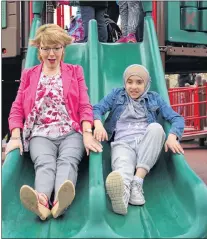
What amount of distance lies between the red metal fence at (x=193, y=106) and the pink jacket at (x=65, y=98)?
458cm

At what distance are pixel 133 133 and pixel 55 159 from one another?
510mm

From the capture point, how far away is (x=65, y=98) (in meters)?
2.54

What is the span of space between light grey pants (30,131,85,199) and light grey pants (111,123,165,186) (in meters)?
0.21

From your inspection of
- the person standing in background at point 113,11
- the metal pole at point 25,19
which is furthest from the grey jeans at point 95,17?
the person standing in background at point 113,11

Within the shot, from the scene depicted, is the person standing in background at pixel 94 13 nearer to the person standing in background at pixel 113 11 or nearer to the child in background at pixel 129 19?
the child in background at pixel 129 19

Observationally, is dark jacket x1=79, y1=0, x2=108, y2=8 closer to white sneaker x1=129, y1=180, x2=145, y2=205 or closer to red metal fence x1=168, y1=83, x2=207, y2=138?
white sneaker x1=129, y1=180, x2=145, y2=205

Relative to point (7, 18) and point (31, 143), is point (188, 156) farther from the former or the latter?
point (31, 143)

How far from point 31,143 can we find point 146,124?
0.71 m

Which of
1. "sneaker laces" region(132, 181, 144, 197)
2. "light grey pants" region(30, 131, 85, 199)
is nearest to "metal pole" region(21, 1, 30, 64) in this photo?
"light grey pants" region(30, 131, 85, 199)

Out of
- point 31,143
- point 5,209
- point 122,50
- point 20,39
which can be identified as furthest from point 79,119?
point 20,39

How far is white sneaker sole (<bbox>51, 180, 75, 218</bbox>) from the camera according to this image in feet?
6.53

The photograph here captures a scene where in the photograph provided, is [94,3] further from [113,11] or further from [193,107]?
[193,107]

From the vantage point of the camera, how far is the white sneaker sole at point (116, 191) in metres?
2.07

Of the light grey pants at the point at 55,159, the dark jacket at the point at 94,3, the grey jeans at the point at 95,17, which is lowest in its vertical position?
the light grey pants at the point at 55,159
